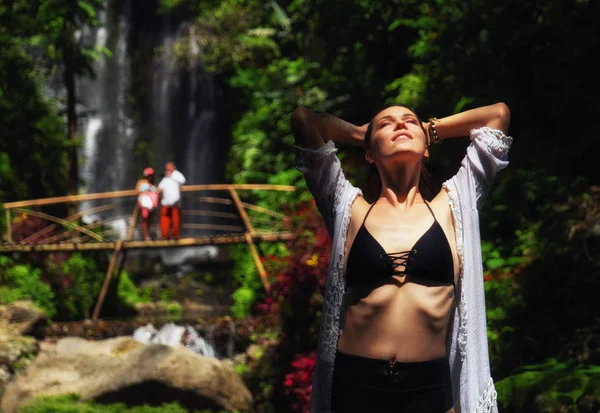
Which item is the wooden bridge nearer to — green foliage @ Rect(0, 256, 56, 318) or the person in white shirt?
the person in white shirt

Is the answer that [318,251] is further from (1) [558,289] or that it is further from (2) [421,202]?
(2) [421,202]

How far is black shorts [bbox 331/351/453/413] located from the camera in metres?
2.57

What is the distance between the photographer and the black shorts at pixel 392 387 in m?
2.57

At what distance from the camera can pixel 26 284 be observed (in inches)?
565

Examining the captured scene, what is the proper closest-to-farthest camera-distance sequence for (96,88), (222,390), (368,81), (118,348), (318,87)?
(222,390) → (118,348) → (368,81) → (318,87) → (96,88)

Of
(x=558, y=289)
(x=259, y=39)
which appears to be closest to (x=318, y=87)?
(x=259, y=39)

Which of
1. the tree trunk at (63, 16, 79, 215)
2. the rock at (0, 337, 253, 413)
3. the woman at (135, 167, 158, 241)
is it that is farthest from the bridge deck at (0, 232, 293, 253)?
the rock at (0, 337, 253, 413)

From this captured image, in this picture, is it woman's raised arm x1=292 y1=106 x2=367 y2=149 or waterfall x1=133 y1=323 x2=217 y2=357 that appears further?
waterfall x1=133 y1=323 x2=217 y2=357

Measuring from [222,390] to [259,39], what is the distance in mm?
12528

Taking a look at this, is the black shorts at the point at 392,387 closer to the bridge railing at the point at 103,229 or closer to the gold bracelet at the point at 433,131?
the gold bracelet at the point at 433,131

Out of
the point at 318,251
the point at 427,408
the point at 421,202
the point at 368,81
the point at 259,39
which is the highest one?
the point at 259,39

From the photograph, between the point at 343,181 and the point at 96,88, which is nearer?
the point at 343,181

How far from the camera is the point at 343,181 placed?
2959mm

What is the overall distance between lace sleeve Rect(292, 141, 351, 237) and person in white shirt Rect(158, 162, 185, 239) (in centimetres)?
1112
